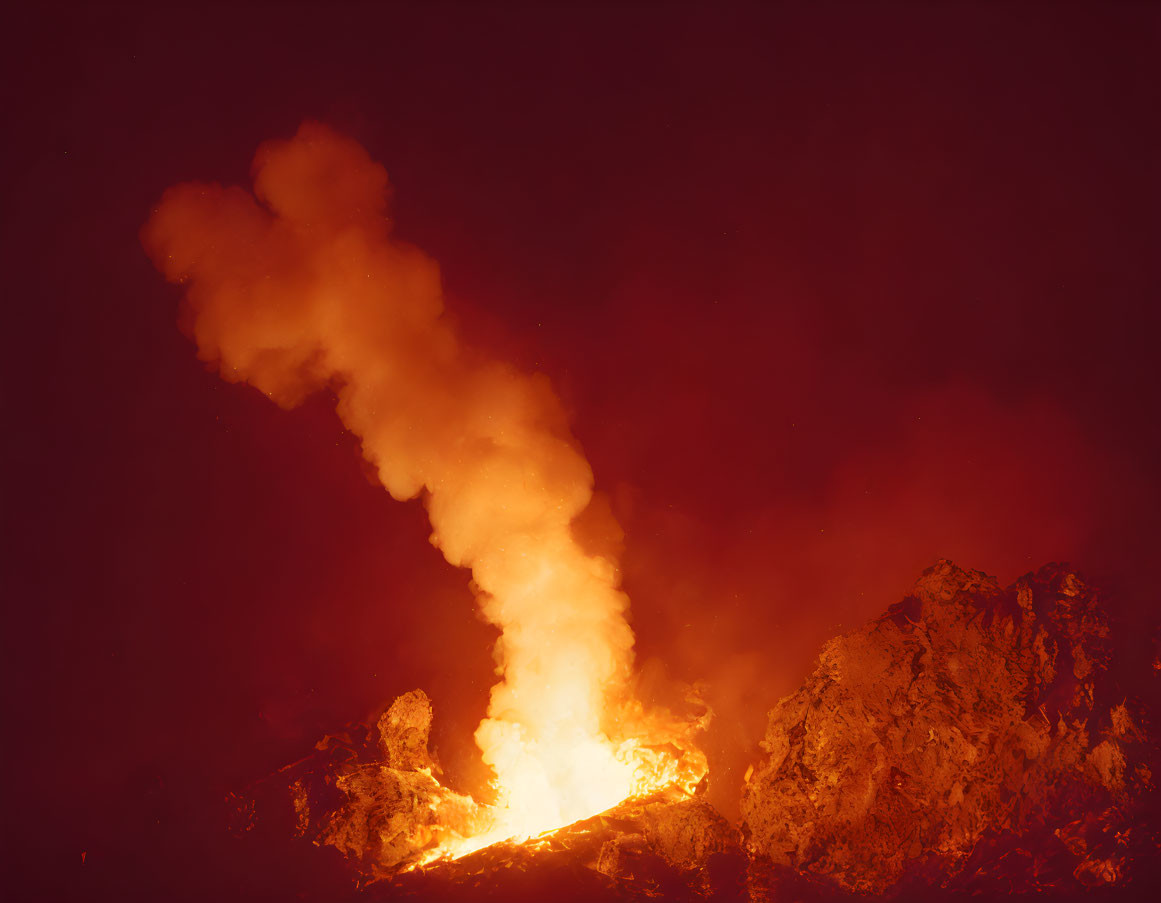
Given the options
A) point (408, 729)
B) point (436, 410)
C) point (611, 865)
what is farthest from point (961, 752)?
point (436, 410)

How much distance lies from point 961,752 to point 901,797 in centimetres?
89

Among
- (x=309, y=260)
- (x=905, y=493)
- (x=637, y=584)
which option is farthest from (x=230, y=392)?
(x=905, y=493)

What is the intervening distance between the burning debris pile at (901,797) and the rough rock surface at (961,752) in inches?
0.6

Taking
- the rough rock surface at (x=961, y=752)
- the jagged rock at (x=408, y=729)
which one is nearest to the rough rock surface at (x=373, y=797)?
the jagged rock at (x=408, y=729)

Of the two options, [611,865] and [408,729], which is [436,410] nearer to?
[408,729]

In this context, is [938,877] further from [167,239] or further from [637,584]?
[167,239]

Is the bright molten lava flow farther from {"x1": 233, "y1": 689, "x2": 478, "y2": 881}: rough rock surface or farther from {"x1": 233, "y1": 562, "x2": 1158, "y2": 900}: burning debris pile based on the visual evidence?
{"x1": 233, "y1": 562, "x2": 1158, "y2": 900}: burning debris pile

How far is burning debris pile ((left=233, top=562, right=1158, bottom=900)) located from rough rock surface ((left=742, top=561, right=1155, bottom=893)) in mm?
16

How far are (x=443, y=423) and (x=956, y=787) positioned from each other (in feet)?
26.0

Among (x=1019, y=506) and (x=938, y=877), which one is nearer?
(x=938, y=877)

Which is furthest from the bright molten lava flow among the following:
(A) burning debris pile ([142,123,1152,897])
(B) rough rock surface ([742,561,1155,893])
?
(B) rough rock surface ([742,561,1155,893])

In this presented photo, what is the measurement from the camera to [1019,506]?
32.8 ft

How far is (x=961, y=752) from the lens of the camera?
30.7 ft

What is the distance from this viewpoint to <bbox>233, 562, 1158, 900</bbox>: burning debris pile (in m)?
8.84
